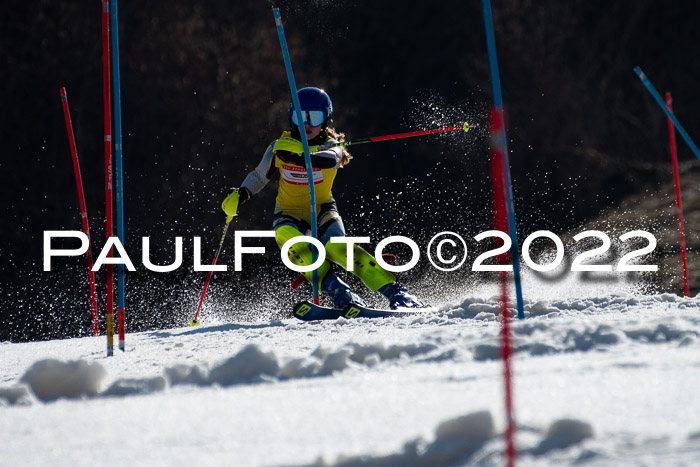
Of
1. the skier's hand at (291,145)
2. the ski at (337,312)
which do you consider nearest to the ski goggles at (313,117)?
the skier's hand at (291,145)

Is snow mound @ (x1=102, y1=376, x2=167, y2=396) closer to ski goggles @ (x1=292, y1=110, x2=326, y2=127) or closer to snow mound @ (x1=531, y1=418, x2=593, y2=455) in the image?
snow mound @ (x1=531, y1=418, x2=593, y2=455)

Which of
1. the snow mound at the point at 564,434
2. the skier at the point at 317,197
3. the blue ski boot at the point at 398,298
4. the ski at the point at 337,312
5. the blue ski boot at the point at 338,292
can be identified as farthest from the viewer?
the skier at the point at 317,197

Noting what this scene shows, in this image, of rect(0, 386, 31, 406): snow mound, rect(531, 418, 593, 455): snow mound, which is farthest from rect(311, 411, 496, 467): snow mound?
rect(0, 386, 31, 406): snow mound

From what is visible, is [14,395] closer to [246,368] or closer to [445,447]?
[246,368]

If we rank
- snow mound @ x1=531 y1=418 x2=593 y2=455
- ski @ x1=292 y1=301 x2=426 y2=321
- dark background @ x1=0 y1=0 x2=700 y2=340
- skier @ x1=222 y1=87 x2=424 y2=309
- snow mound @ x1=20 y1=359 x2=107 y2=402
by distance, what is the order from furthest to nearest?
1. dark background @ x1=0 y1=0 x2=700 y2=340
2. skier @ x1=222 y1=87 x2=424 y2=309
3. ski @ x1=292 y1=301 x2=426 y2=321
4. snow mound @ x1=20 y1=359 x2=107 y2=402
5. snow mound @ x1=531 y1=418 x2=593 y2=455

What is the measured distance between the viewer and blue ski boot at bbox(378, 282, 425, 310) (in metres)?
5.04

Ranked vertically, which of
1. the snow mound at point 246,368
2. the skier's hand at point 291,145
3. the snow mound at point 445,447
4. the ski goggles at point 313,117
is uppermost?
the ski goggles at point 313,117

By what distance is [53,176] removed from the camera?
1305 centimetres

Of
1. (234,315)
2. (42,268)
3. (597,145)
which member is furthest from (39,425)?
(597,145)

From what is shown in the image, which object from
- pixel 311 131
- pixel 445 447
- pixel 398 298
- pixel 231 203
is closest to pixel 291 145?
pixel 311 131

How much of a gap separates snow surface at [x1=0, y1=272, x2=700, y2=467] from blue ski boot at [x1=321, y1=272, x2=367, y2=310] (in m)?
1.45

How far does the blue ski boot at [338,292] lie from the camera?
4.93m

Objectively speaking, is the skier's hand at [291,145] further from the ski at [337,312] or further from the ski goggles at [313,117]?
the ski at [337,312]

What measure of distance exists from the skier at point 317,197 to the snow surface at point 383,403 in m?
1.70
